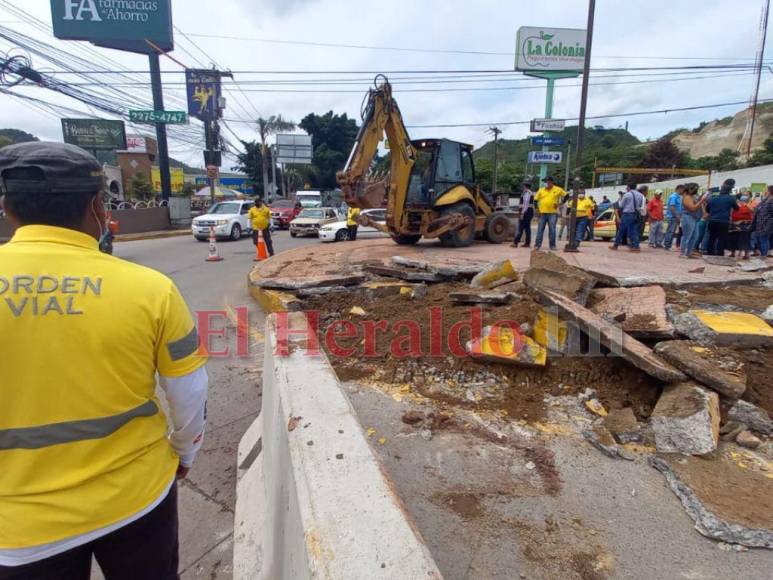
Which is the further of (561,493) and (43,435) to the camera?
(561,493)

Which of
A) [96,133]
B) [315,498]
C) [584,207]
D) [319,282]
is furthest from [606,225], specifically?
[96,133]

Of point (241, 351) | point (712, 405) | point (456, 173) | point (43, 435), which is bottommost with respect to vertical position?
point (241, 351)

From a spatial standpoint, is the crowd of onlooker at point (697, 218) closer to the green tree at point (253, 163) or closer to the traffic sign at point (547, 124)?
the traffic sign at point (547, 124)

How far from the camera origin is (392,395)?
390 centimetres

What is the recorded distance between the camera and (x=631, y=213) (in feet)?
34.8

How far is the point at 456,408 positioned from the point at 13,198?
3.21m

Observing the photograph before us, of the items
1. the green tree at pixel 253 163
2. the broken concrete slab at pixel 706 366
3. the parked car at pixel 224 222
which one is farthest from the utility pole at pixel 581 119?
the green tree at pixel 253 163

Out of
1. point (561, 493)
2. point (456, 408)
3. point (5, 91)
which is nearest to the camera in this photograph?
point (561, 493)

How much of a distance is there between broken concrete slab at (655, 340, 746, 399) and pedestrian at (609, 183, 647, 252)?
7.38 m

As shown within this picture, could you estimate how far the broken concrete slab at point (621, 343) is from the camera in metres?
3.48

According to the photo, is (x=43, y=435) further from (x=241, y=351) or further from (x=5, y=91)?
(x=5, y=91)

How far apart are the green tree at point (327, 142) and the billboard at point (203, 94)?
97.7 feet

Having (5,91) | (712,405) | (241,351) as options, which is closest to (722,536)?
(712,405)

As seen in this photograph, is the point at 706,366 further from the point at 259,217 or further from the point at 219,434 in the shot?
the point at 259,217
